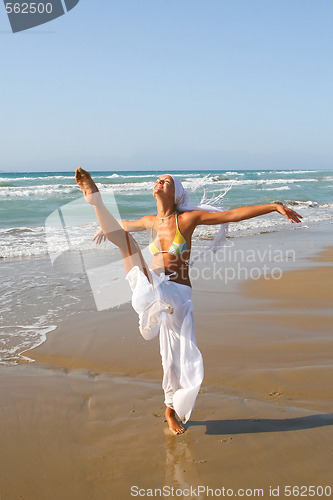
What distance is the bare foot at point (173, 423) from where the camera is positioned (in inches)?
136

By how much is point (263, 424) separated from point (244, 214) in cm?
162

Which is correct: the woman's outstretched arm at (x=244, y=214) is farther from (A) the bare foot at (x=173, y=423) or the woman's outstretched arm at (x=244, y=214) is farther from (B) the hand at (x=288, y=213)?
(A) the bare foot at (x=173, y=423)

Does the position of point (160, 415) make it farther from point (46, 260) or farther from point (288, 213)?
point (46, 260)

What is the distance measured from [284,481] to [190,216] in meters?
1.95

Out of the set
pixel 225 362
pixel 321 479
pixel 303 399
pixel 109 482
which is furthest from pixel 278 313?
pixel 109 482

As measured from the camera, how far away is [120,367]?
15.2 feet

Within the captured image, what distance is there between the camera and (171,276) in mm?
3621

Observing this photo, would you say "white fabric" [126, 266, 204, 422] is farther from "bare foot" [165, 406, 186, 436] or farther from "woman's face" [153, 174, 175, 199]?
"woman's face" [153, 174, 175, 199]

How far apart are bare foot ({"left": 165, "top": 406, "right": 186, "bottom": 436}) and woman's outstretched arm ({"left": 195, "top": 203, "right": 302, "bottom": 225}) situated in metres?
1.50

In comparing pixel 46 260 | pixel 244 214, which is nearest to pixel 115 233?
pixel 244 214

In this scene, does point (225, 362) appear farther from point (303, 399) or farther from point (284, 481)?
point (284, 481)

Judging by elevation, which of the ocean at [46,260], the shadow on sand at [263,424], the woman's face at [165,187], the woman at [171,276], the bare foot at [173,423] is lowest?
the shadow on sand at [263,424]

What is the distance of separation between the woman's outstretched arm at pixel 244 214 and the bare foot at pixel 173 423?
58.9 inches

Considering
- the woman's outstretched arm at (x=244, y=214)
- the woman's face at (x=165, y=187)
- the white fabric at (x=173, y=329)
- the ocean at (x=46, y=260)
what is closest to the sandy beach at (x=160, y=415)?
the white fabric at (x=173, y=329)
